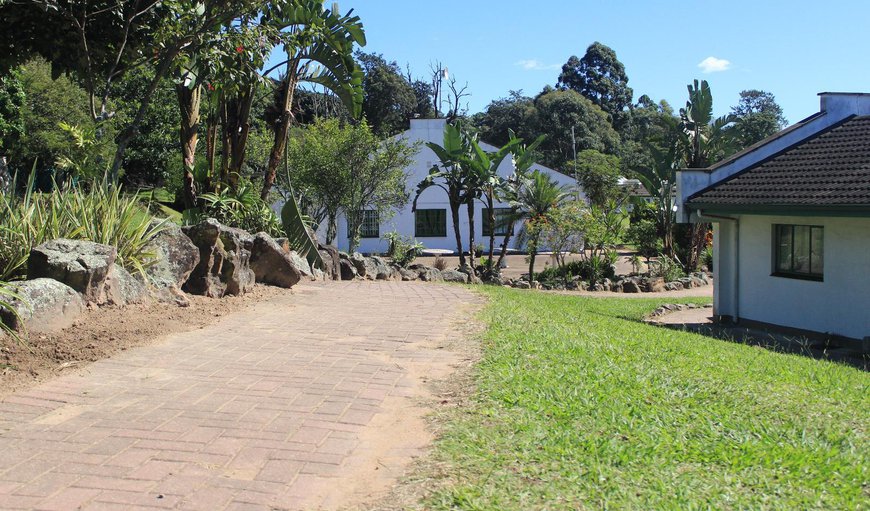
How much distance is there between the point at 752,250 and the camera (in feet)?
50.2

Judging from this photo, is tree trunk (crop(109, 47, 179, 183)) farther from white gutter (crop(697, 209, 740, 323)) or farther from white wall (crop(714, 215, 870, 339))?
white wall (crop(714, 215, 870, 339))

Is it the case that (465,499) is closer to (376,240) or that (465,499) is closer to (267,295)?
(267,295)

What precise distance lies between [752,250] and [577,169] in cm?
2861

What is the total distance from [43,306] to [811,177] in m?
13.0

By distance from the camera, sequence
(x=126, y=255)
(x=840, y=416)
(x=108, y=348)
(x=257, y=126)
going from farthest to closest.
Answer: (x=257, y=126)
(x=126, y=255)
(x=108, y=348)
(x=840, y=416)

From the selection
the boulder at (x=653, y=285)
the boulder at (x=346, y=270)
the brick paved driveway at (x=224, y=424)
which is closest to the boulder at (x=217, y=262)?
the brick paved driveway at (x=224, y=424)

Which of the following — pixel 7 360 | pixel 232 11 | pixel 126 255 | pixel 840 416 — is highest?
pixel 232 11

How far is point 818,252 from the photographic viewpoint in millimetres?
13797

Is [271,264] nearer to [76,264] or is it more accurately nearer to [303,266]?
[303,266]

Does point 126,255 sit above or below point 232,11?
below

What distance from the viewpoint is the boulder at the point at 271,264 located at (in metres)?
11.5

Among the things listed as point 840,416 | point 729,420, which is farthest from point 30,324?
point 840,416

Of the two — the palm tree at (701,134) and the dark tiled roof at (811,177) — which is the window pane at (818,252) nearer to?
the dark tiled roof at (811,177)

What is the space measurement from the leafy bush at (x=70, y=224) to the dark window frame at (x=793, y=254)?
1129 cm
